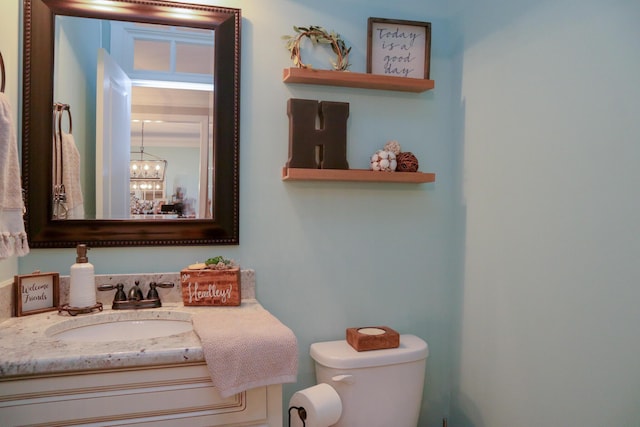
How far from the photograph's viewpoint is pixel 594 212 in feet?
4.38

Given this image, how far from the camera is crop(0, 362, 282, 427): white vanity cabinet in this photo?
1115 millimetres

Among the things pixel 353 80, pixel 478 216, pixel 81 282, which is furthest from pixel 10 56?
pixel 478 216

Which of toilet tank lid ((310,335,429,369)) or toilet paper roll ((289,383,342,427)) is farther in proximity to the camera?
toilet tank lid ((310,335,429,369))

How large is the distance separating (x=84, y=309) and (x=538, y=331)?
1.45 m

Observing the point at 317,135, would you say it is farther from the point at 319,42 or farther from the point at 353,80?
the point at 319,42

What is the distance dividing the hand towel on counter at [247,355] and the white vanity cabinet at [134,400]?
55 mm

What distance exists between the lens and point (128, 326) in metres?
1.56

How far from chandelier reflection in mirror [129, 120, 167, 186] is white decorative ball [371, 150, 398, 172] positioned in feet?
2.62

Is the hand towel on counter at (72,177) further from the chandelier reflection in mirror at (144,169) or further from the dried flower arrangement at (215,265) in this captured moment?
the dried flower arrangement at (215,265)

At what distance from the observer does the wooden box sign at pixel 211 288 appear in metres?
1.65

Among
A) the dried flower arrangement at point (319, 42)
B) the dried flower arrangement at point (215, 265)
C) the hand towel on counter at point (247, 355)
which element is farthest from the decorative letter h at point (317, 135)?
the hand towel on counter at point (247, 355)

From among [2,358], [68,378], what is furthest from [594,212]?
[2,358]

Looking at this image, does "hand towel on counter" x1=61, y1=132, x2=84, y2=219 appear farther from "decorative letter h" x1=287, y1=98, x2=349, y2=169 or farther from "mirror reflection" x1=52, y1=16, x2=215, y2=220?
"decorative letter h" x1=287, y1=98, x2=349, y2=169

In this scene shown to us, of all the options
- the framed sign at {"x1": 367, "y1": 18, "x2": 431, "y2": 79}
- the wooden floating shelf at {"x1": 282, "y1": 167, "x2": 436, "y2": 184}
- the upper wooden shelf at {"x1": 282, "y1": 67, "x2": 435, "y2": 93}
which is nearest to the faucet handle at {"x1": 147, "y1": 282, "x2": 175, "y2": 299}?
the wooden floating shelf at {"x1": 282, "y1": 167, "x2": 436, "y2": 184}
